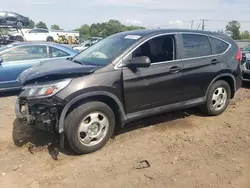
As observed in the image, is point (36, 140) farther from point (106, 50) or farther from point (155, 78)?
point (155, 78)

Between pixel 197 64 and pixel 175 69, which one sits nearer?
pixel 175 69

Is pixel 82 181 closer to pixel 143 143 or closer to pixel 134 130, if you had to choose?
pixel 143 143

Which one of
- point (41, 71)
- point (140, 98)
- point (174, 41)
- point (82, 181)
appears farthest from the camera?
point (174, 41)

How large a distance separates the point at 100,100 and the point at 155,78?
96 cm

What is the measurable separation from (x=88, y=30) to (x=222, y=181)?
261 ft

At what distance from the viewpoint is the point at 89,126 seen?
4000mm

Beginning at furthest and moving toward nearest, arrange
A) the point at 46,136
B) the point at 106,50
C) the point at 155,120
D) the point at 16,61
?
the point at 16,61
the point at 155,120
the point at 106,50
the point at 46,136

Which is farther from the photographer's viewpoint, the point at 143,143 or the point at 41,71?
the point at 143,143

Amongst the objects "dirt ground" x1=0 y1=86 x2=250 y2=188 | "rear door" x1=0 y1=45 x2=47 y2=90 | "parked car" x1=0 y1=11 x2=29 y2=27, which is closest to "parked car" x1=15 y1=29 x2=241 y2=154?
"dirt ground" x1=0 y1=86 x2=250 y2=188

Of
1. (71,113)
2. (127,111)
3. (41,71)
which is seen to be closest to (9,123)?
(41,71)

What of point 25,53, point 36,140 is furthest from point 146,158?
point 25,53

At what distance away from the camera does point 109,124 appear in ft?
13.8

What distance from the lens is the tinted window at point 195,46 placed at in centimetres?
500

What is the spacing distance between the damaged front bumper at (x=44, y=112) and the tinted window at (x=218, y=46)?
318cm
